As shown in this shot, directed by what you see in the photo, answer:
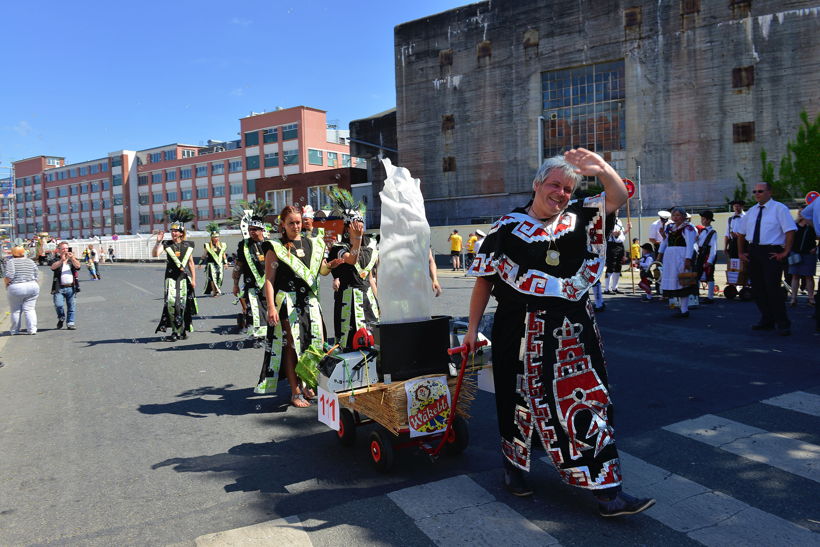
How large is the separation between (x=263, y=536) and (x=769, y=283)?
8.16 meters

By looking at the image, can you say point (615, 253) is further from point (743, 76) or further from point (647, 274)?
point (743, 76)

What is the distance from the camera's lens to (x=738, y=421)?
5141mm

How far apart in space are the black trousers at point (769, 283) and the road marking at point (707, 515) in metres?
5.92

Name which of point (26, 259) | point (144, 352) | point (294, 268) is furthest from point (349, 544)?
point (26, 259)

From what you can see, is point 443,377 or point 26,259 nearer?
point 443,377

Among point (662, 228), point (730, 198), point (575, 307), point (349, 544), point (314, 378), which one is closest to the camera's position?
point (349, 544)

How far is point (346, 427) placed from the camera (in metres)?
4.88

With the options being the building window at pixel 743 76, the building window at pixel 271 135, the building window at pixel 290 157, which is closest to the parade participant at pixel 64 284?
the building window at pixel 743 76

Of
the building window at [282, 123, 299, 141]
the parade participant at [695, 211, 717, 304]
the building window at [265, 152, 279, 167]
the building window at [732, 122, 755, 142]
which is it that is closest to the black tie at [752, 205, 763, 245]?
the parade participant at [695, 211, 717, 304]

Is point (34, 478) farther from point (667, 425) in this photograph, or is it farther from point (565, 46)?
point (565, 46)

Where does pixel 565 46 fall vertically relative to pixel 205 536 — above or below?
above

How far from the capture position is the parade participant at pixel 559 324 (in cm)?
350

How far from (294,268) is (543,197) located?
3.21m

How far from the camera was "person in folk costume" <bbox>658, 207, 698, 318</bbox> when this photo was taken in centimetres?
1091
